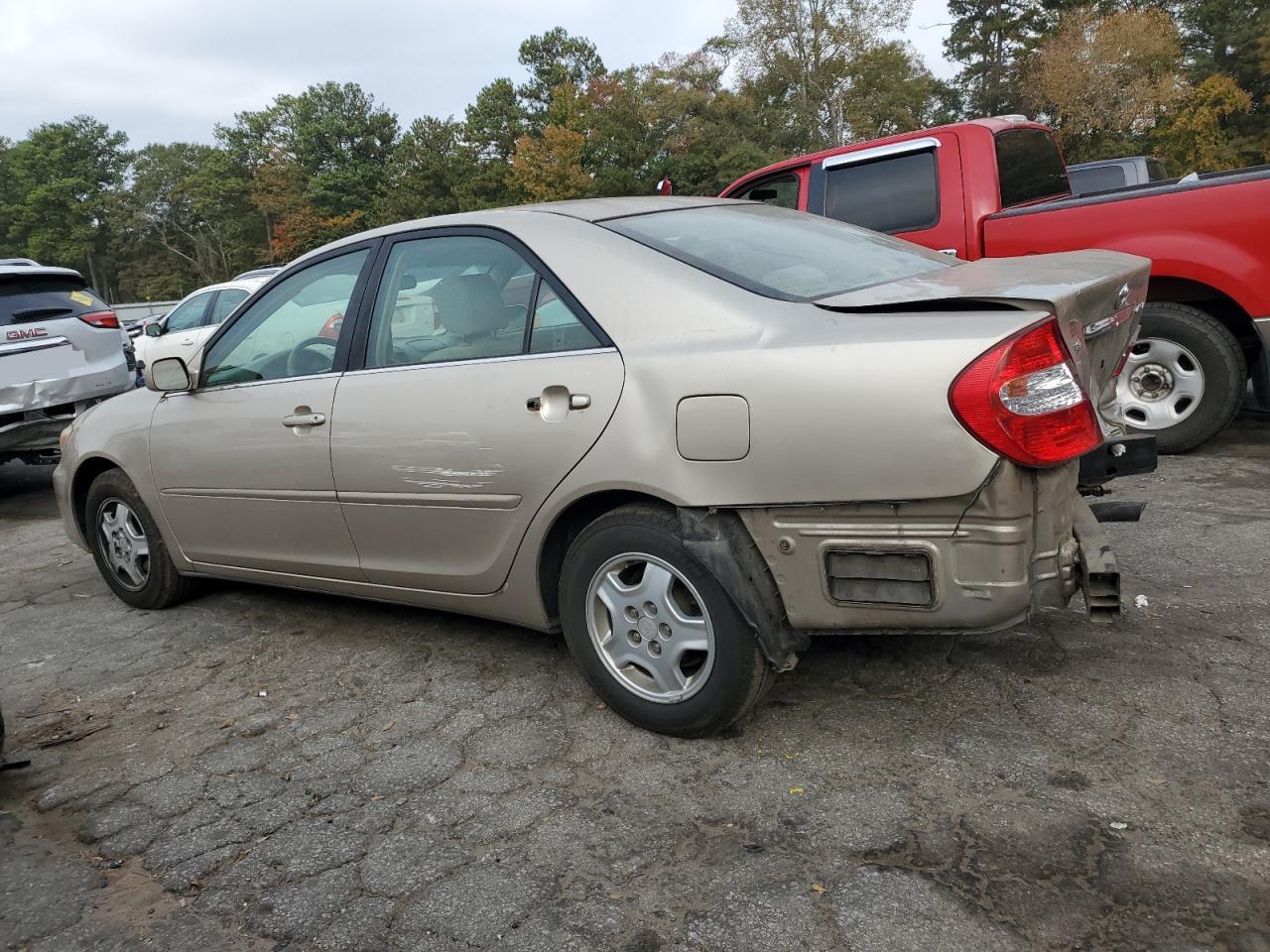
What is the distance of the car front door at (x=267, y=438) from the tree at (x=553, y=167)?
45.8 m

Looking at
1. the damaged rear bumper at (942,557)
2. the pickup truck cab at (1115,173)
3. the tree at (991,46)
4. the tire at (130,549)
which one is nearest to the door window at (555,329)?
the damaged rear bumper at (942,557)

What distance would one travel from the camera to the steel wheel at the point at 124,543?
450 centimetres

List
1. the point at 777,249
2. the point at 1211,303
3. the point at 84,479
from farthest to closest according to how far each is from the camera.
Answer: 1. the point at 1211,303
2. the point at 84,479
3. the point at 777,249

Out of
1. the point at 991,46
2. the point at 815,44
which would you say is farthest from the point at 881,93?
the point at 991,46

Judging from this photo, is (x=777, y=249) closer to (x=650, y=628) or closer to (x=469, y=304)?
(x=469, y=304)

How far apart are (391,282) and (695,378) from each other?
4.80ft

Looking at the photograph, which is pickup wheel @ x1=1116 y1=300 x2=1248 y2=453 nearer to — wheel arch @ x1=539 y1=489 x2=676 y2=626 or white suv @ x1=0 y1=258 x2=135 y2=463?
wheel arch @ x1=539 y1=489 x2=676 y2=626

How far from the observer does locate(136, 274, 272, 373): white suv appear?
1226 cm

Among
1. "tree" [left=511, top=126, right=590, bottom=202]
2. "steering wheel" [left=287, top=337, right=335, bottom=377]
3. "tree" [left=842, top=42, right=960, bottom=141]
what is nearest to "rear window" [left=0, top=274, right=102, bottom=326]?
"steering wheel" [left=287, top=337, right=335, bottom=377]

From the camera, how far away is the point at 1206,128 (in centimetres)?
3509

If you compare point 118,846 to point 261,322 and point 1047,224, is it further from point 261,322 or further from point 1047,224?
point 1047,224

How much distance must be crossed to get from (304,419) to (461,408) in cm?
83

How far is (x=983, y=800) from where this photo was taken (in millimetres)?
2406

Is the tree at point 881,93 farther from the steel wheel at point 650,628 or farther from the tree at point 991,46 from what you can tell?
the steel wheel at point 650,628
